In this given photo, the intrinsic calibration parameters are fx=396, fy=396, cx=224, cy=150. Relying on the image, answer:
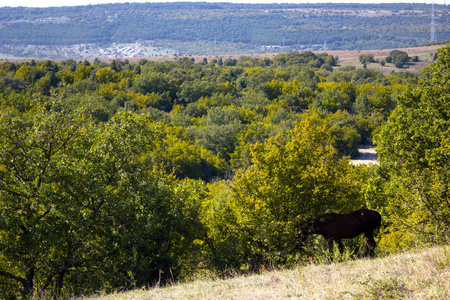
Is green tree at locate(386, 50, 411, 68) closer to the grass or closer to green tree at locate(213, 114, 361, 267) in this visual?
green tree at locate(213, 114, 361, 267)

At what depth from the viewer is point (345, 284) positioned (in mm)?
8625

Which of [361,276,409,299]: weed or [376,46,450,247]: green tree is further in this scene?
[376,46,450,247]: green tree

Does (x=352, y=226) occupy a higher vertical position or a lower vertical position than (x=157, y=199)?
lower

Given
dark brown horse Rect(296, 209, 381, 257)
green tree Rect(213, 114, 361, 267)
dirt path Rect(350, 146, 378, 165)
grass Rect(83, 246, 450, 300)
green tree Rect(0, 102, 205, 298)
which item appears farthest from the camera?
dirt path Rect(350, 146, 378, 165)

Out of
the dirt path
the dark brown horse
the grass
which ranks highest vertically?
the grass

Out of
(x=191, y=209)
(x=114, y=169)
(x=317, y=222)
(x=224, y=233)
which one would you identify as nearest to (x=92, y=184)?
(x=114, y=169)

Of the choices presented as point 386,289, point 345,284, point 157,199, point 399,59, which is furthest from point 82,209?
point 399,59

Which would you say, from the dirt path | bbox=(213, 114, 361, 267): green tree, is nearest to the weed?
bbox=(213, 114, 361, 267): green tree

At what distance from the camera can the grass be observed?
25.1ft

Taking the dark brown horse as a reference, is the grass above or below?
above

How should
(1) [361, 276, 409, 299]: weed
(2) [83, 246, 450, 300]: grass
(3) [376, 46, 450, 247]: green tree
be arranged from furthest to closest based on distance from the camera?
(3) [376, 46, 450, 247]: green tree → (2) [83, 246, 450, 300]: grass → (1) [361, 276, 409, 299]: weed

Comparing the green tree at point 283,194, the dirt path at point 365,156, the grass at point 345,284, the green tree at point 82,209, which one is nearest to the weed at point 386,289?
the grass at point 345,284

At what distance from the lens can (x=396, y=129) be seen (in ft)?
61.6

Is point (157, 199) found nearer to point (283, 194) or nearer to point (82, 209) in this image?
point (82, 209)
